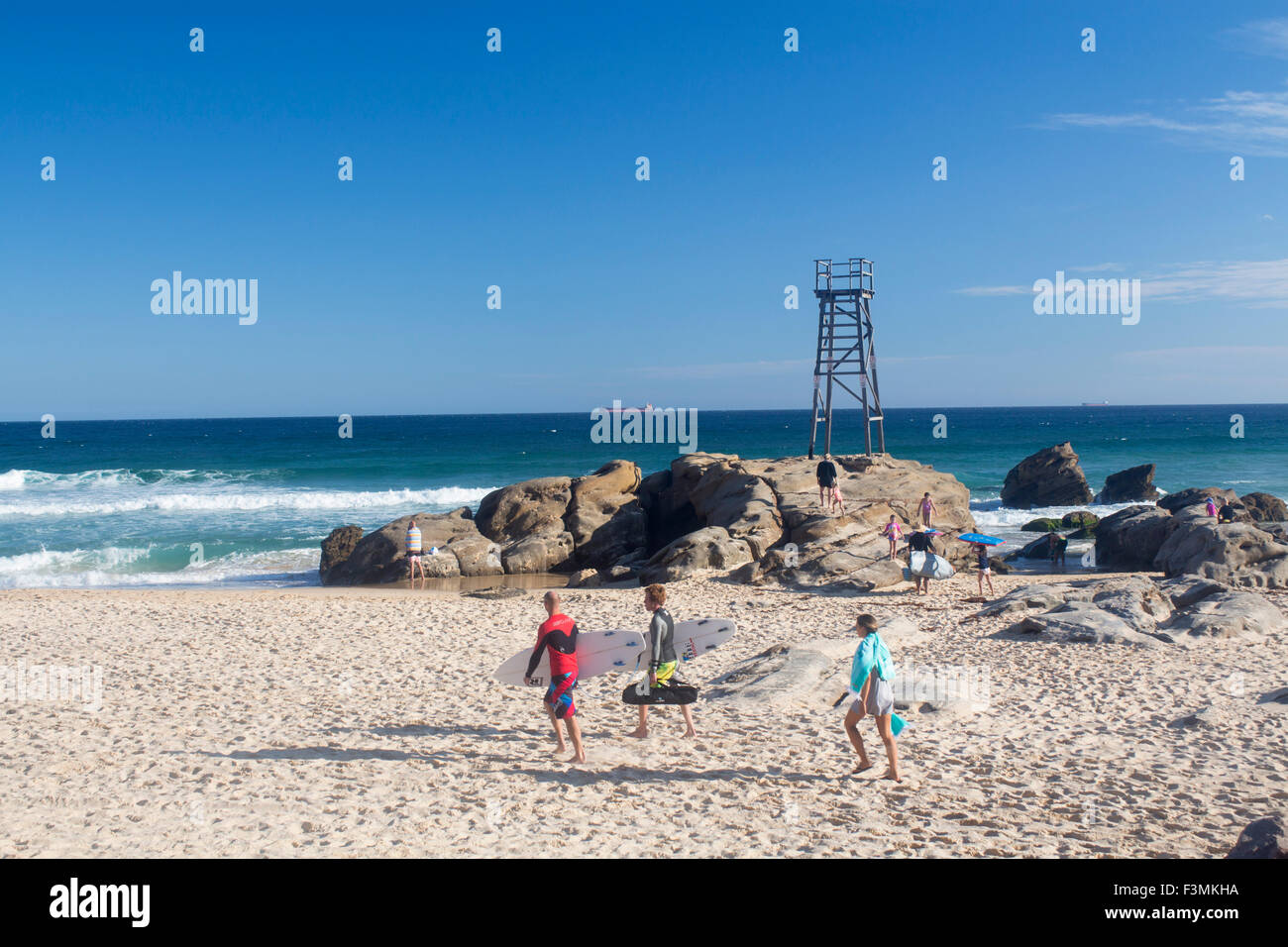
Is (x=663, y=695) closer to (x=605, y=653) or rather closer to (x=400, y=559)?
(x=605, y=653)

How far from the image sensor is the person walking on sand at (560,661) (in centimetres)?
767

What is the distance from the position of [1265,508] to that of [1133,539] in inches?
382

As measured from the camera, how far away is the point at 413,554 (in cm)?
2167

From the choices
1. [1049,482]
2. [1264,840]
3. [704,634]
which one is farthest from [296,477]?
[1264,840]

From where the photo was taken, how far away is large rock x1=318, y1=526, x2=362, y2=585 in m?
23.2

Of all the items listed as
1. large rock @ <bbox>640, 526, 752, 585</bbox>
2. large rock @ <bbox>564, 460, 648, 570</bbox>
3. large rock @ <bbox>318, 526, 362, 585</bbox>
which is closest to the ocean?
large rock @ <bbox>318, 526, 362, 585</bbox>

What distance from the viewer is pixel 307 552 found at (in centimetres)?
2691

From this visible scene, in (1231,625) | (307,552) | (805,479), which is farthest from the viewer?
(307,552)

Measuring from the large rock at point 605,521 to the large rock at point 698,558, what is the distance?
3.83 m

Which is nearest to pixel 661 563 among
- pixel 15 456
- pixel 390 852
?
pixel 390 852

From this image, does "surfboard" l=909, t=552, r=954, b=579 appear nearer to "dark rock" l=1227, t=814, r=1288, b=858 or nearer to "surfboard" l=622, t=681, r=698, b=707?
"surfboard" l=622, t=681, r=698, b=707
